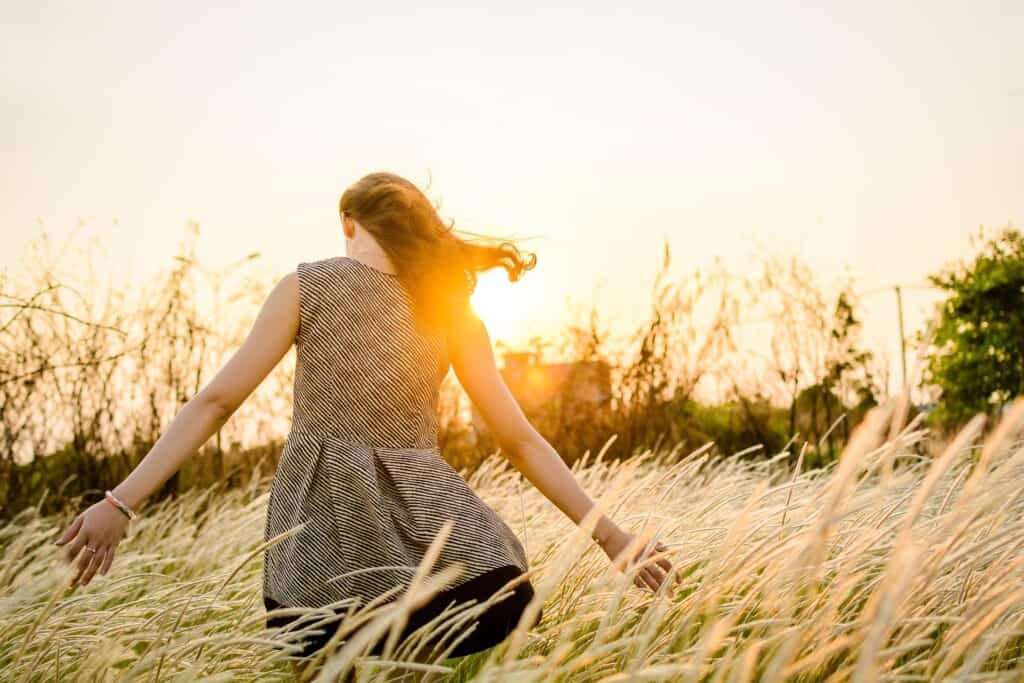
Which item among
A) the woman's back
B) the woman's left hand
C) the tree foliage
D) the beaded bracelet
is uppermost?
the woman's back

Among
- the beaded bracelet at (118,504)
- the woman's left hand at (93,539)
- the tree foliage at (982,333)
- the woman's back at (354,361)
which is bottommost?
the tree foliage at (982,333)

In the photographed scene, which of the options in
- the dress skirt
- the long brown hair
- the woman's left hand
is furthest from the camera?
the long brown hair

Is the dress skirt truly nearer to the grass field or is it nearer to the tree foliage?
the grass field

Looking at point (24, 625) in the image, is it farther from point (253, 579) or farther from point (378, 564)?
point (378, 564)

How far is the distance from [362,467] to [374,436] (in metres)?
0.09

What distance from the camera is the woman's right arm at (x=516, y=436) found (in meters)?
1.86

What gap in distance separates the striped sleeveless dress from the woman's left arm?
0.15 feet

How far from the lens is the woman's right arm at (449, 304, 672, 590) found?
6.10 feet

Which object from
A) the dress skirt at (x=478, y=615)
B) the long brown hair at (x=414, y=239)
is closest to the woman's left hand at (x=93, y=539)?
the dress skirt at (x=478, y=615)

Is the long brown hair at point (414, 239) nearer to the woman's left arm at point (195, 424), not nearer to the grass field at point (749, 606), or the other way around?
the woman's left arm at point (195, 424)

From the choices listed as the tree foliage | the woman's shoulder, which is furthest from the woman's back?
the tree foliage

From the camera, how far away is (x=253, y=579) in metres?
3.45

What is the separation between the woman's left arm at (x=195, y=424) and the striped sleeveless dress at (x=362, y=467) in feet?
0.15

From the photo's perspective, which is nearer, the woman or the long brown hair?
the woman
